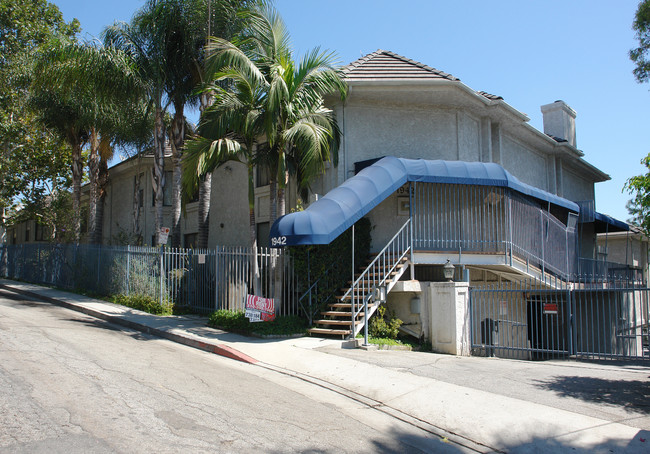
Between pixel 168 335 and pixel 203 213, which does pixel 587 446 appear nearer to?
pixel 168 335

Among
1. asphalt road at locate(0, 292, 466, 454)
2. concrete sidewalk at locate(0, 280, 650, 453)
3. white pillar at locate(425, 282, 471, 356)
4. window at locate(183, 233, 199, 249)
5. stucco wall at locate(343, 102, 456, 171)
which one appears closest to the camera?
asphalt road at locate(0, 292, 466, 454)

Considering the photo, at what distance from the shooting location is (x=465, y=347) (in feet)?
37.8

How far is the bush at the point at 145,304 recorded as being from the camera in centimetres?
1518

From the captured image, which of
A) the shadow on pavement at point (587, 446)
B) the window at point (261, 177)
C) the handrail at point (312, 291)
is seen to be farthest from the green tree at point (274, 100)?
the shadow on pavement at point (587, 446)

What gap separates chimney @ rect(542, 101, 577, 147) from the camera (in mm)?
21938

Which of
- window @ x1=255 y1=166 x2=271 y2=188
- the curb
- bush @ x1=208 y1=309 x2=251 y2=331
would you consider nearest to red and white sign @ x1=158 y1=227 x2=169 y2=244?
the curb

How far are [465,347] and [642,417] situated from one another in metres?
5.14

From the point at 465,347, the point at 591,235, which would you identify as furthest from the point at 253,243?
the point at 591,235

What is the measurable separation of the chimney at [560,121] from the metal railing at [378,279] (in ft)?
38.9

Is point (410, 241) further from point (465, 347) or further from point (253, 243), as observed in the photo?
point (253, 243)

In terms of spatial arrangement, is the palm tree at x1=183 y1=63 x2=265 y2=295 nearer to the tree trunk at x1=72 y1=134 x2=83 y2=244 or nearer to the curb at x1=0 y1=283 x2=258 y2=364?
the curb at x1=0 y1=283 x2=258 y2=364

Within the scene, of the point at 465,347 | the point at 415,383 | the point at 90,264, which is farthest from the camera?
the point at 90,264

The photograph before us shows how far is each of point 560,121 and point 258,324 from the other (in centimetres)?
1669

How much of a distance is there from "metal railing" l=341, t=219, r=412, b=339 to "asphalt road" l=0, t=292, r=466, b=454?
3206mm
